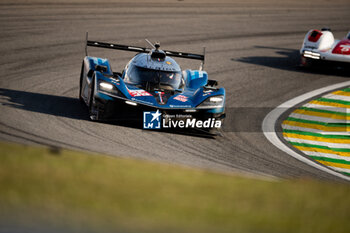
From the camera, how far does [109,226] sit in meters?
3.97

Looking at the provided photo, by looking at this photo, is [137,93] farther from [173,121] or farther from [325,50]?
[325,50]

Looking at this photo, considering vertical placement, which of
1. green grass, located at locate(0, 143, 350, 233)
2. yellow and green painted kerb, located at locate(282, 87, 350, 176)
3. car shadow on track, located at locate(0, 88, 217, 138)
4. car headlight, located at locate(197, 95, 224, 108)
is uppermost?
green grass, located at locate(0, 143, 350, 233)

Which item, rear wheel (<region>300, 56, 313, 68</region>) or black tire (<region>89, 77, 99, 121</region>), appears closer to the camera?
black tire (<region>89, 77, 99, 121</region>)

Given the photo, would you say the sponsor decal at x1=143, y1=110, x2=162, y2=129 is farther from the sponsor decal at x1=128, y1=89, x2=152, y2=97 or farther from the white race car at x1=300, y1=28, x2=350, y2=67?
the white race car at x1=300, y1=28, x2=350, y2=67

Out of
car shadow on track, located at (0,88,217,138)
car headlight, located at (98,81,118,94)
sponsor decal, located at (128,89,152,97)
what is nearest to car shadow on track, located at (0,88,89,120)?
car shadow on track, located at (0,88,217,138)

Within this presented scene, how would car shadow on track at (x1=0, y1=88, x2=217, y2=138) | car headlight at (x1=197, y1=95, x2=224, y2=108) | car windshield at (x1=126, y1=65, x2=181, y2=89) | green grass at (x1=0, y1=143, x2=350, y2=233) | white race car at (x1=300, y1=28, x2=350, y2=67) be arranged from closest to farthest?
green grass at (x1=0, y1=143, x2=350, y2=233) → car headlight at (x1=197, y1=95, x2=224, y2=108) → car shadow on track at (x1=0, y1=88, x2=217, y2=138) → car windshield at (x1=126, y1=65, x2=181, y2=89) → white race car at (x1=300, y1=28, x2=350, y2=67)

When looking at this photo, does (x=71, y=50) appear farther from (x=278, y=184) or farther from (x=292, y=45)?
(x=278, y=184)

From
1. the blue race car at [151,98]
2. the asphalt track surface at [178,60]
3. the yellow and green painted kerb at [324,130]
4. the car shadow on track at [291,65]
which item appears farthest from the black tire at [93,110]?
the car shadow on track at [291,65]

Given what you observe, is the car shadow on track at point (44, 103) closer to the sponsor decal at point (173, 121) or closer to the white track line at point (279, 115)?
the sponsor decal at point (173, 121)

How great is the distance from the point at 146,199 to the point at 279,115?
9.01m

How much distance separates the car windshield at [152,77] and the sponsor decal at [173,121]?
1230 millimetres

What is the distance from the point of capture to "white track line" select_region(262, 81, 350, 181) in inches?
386

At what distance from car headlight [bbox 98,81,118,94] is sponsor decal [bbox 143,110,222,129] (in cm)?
70

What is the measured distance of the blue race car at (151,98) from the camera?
33.2 ft
